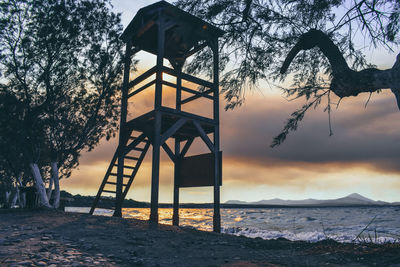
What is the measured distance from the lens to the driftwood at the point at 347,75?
6412 millimetres

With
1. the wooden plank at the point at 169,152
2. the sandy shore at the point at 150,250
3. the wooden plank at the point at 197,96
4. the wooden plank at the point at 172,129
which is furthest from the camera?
the wooden plank at the point at 169,152

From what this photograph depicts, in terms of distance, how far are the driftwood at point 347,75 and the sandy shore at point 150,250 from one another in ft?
11.1

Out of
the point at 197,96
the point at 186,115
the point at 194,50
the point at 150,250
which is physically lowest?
the point at 150,250

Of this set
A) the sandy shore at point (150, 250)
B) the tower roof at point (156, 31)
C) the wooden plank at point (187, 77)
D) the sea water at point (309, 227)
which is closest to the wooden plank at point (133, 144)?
the wooden plank at point (187, 77)

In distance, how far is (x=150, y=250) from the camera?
6.84 metres

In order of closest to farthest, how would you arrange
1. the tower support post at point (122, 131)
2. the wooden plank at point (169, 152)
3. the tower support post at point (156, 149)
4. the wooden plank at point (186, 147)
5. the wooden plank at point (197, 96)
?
the tower support post at point (156, 149) < the wooden plank at point (197, 96) < the tower support post at point (122, 131) < the wooden plank at point (169, 152) < the wooden plank at point (186, 147)

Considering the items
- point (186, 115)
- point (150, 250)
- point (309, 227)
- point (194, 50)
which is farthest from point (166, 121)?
point (309, 227)

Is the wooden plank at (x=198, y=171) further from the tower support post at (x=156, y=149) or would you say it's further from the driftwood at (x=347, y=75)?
the driftwood at (x=347, y=75)

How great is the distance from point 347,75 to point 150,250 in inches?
228

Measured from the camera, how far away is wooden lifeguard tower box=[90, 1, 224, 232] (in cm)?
1180

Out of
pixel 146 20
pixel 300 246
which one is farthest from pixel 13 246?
pixel 146 20

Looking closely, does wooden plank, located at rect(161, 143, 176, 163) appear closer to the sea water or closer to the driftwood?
the sea water

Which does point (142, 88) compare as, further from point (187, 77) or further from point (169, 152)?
point (169, 152)

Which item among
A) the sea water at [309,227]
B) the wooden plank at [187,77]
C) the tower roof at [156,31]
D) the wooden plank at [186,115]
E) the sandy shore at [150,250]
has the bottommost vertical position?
the sea water at [309,227]
